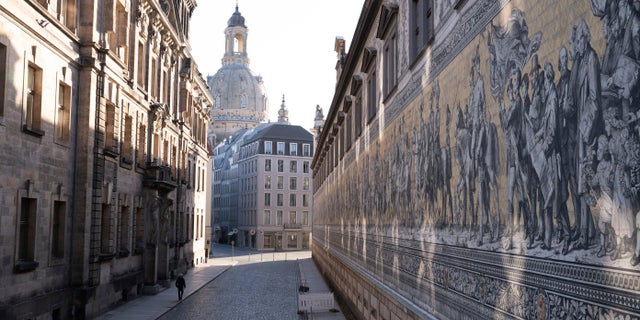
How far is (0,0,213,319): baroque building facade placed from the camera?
16.9 meters

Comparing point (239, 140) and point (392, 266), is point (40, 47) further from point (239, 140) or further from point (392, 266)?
point (239, 140)

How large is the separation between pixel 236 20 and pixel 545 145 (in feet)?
460

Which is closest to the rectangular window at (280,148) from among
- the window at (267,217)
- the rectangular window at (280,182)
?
the rectangular window at (280,182)

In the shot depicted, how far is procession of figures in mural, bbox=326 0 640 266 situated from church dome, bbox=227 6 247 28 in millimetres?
134424

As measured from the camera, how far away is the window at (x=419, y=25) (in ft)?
38.9

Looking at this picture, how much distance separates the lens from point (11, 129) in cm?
1648

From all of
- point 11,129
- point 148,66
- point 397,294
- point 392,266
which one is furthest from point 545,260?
point 148,66

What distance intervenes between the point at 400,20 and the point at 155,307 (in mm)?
18017

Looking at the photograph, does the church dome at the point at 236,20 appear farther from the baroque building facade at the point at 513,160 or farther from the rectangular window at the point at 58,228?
the baroque building facade at the point at 513,160

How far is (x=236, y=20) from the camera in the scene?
463 feet

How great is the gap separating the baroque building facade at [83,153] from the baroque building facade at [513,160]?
987cm

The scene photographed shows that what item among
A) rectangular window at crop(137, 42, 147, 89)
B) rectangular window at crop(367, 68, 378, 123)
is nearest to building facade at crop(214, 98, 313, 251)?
rectangular window at crop(137, 42, 147, 89)

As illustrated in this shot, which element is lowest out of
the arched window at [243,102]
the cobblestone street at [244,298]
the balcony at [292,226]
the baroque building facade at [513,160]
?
the cobblestone street at [244,298]

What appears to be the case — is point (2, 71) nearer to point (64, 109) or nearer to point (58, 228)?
point (64, 109)
